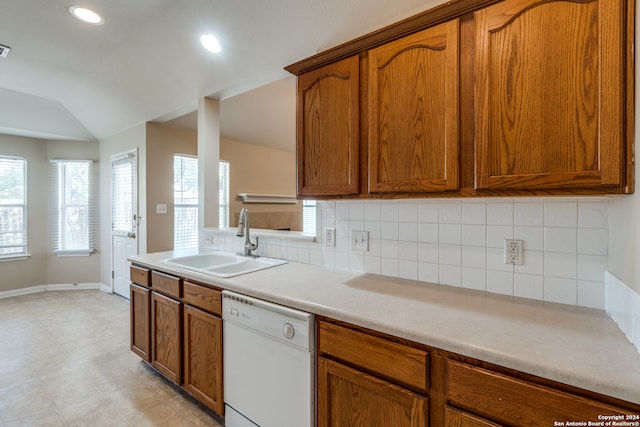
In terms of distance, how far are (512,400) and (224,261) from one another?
2.10 m

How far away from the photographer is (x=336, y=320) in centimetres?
123

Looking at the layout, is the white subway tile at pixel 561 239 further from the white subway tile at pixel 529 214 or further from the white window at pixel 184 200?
the white window at pixel 184 200

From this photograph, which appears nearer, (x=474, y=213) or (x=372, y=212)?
(x=474, y=213)

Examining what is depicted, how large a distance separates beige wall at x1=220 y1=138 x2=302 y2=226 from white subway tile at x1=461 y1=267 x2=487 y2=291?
12.3 feet

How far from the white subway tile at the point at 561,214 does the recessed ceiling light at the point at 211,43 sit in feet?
7.50

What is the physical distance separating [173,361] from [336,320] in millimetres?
1395

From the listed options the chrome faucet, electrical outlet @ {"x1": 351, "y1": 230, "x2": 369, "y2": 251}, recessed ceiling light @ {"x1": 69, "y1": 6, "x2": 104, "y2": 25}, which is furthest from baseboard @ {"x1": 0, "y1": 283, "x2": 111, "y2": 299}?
electrical outlet @ {"x1": 351, "y1": 230, "x2": 369, "y2": 251}

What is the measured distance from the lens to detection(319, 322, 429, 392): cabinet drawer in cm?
102

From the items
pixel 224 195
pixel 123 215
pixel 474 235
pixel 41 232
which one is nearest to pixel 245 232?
pixel 474 235

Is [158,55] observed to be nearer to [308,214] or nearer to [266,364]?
[266,364]

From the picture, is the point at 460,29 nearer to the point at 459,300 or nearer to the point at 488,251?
the point at 488,251

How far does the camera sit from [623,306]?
1.01 meters

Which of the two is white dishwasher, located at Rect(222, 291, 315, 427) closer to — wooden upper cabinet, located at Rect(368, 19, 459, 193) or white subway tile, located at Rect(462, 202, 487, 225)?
wooden upper cabinet, located at Rect(368, 19, 459, 193)

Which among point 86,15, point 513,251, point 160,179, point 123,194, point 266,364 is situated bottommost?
point 266,364
